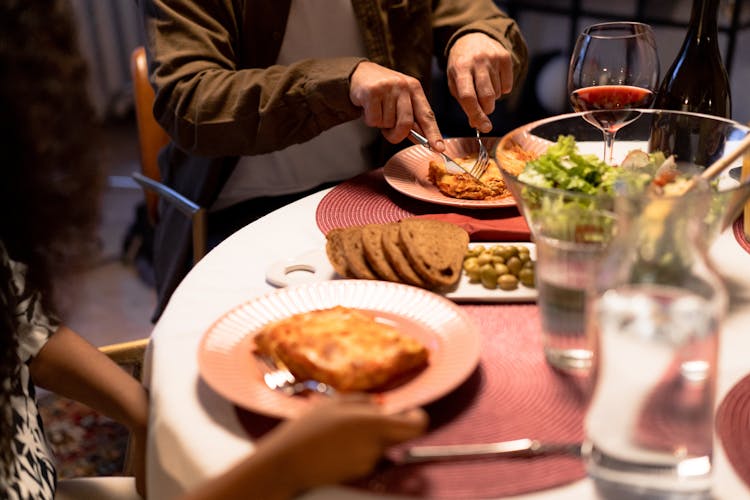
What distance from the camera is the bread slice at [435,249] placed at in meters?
1.14

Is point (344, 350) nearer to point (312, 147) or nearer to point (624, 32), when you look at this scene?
point (624, 32)

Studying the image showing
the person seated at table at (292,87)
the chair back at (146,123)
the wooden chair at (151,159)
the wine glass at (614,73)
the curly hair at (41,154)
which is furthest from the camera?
the chair back at (146,123)

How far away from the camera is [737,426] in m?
0.84

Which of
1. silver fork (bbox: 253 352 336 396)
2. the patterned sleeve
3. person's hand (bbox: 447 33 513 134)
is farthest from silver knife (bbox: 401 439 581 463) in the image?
person's hand (bbox: 447 33 513 134)

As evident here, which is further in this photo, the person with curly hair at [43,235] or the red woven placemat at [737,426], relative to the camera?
the person with curly hair at [43,235]

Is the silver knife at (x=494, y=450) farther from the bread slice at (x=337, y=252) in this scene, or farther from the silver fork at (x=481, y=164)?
the silver fork at (x=481, y=164)

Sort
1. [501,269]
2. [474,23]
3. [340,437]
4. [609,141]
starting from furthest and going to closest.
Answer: [474,23], [609,141], [501,269], [340,437]

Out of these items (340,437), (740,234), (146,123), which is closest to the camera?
(340,437)

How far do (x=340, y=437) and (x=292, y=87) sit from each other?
41.6 inches

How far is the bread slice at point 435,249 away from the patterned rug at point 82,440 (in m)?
1.24

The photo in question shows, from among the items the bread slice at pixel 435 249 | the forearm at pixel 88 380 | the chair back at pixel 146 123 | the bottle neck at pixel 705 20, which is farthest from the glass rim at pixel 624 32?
the chair back at pixel 146 123

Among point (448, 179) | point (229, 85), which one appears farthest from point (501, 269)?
point (229, 85)

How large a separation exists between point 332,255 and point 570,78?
534 millimetres

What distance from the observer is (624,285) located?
2.45 ft
